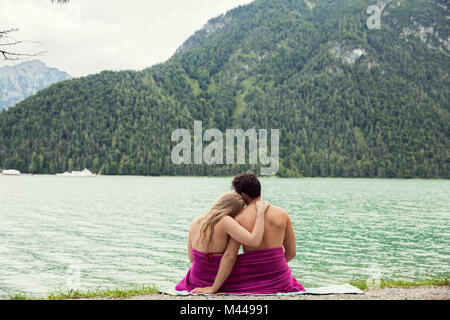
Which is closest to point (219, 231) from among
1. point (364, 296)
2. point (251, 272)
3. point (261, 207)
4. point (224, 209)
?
point (224, 209)

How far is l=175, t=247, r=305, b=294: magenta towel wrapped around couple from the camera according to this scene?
869 centimetres

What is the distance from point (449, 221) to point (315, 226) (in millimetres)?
17028

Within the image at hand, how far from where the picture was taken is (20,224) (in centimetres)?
3878

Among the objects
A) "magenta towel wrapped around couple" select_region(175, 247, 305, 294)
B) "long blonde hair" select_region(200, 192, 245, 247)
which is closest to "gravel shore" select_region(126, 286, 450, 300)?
"magenta towel wrapped around couple" select_region(175, 247, 305, 294)

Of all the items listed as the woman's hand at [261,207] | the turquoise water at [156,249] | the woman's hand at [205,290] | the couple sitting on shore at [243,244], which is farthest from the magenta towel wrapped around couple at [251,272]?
the turquoise water at [156,249]

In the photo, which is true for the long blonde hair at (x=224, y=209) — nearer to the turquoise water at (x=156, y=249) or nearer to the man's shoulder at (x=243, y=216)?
the man's shoulder at (x=243, y=216)

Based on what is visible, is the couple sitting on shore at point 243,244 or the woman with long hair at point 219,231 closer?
the woman with long hair at point 219,231

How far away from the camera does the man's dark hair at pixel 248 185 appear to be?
820cm

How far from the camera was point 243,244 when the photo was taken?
813 centimetres

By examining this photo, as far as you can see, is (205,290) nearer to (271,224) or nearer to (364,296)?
(271,224)

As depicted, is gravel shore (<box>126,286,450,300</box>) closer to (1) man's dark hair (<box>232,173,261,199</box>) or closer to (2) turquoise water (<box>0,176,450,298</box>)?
(1) man's dark hair (<box>232,173,261,199</box>)

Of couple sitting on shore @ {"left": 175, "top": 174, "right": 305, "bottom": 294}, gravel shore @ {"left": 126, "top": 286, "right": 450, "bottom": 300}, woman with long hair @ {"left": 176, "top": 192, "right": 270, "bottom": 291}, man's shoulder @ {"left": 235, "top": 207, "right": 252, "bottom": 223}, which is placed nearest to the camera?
woman with long hair @ {"left": 176, "top": 192, "right": 270, "bottom": 291}
